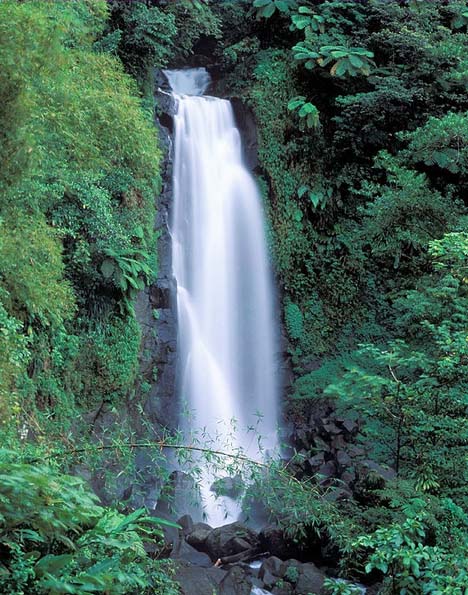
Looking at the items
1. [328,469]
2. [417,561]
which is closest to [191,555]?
[328,469]

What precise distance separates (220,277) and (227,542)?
6280 millimetres

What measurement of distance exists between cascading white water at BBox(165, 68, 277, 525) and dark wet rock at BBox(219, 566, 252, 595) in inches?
185

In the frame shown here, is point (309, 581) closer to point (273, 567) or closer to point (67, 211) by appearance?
point (273, 567)

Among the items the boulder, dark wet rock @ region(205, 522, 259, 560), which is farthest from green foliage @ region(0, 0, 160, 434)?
the boulder

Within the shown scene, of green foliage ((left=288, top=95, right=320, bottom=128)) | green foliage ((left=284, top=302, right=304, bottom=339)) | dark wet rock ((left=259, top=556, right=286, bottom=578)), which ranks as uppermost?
green foliage ((left=288, top=95, right=320, bottom=128))

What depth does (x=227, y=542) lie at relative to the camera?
734 centimetres

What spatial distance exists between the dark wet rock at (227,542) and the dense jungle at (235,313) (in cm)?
4

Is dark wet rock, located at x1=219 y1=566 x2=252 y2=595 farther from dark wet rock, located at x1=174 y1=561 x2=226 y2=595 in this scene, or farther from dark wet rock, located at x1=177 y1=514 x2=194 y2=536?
dark wet rock, located at x1=177 y1=514 x2=194 y2=536

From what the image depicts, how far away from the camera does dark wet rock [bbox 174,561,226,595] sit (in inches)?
231

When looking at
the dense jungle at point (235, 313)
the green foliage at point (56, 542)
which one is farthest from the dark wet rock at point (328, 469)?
the green foliage at point (56, 542)

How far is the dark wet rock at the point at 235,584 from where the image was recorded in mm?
6117

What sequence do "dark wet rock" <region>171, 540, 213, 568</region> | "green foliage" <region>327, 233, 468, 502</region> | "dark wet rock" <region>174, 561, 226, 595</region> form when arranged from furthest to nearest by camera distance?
1. "dark wet rock" <region>171, 540, 213, 568</region>
2. "dark wet rock" <region>174, 561, 226, 595</region>
3. "green foliage" <region>327, 233, 468, 502</region>

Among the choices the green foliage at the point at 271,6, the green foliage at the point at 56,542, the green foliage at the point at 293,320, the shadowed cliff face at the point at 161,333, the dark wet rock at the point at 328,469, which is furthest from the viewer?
the green foliage at the point at 271,6

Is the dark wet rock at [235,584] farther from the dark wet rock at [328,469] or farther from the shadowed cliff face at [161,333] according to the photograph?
the shadowed cliff face at [161,333]
